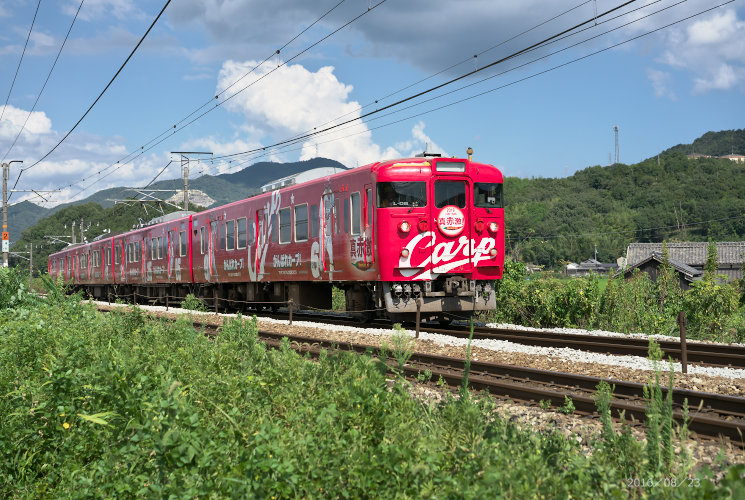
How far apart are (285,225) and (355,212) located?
11.5 ft

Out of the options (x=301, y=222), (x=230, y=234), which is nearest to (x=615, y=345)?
(x=301, y=222)

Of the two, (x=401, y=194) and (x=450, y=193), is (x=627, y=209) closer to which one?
(x=450, y=193)

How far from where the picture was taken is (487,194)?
14.7 meters

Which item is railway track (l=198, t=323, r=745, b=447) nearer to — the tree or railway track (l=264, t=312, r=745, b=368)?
railway track (l=264, t=312, r=745, b=368)

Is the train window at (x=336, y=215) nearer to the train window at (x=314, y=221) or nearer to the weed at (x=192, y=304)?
the train window at (x=314, y=221)

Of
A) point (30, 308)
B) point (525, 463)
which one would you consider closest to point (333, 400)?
point (525, 463)

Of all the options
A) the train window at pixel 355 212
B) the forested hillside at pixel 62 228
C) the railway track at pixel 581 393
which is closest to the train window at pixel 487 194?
the train window at pixel 355 212

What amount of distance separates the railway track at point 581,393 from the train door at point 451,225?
4039 mm

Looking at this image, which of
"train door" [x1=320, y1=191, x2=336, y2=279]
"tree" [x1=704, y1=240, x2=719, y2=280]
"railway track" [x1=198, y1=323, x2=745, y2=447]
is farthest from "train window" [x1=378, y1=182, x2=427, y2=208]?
"tree" [x1=704, y1=240, x2=719, y2=280]

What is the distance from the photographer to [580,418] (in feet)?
21.7

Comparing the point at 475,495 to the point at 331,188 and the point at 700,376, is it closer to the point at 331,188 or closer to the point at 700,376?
the point at 700,376

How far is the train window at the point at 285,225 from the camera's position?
17.1 meters

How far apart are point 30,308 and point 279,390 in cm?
802

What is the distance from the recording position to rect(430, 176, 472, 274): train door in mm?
14070
